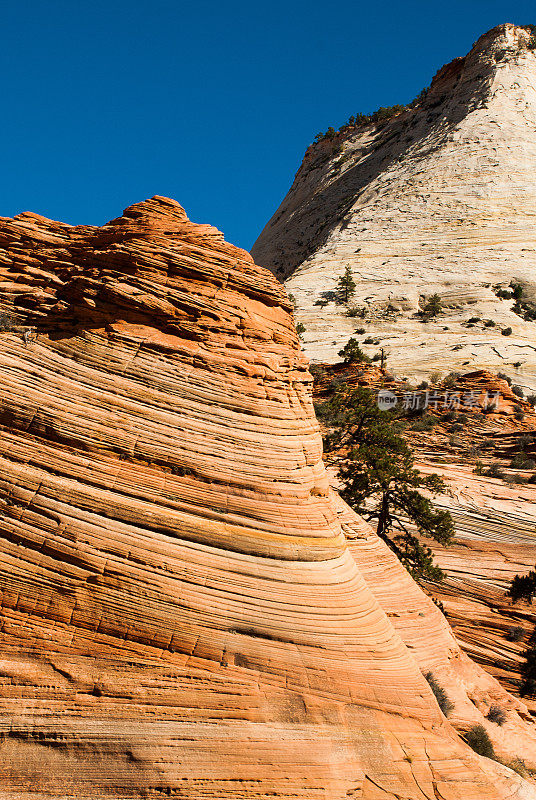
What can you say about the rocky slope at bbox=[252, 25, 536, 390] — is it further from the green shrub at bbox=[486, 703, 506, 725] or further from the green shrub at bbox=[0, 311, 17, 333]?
the green shrub at bbox=[0, 311, 17, 333]

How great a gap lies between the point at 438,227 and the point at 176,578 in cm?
6079

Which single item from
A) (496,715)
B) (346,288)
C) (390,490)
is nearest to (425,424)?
(390,490)

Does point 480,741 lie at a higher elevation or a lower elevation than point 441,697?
lower

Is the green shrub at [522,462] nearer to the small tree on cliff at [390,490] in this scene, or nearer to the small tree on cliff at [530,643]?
the small tree on cliff at [390,490]

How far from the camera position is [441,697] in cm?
1023

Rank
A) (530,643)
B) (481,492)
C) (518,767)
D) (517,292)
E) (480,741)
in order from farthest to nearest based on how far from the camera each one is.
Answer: (517,292)
(481,492)
(530,643)
(480,741)
(518,767)

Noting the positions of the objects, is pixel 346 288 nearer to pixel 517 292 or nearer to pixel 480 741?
pixel 517 292

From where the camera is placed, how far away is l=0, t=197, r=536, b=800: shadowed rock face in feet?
19.4

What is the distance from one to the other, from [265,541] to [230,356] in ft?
11.2

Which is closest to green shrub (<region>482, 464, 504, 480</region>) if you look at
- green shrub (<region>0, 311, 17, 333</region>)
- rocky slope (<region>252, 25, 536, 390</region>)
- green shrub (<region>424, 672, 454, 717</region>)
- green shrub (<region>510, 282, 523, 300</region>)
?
rocky slope (<region>252, 25, 536, 390</region>)

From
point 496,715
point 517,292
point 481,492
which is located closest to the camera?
point 496,715

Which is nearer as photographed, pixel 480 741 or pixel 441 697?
pixel 480 741

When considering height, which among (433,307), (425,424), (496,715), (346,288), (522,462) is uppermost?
(346,288)

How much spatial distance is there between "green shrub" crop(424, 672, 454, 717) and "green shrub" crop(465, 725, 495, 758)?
19.2 inches
